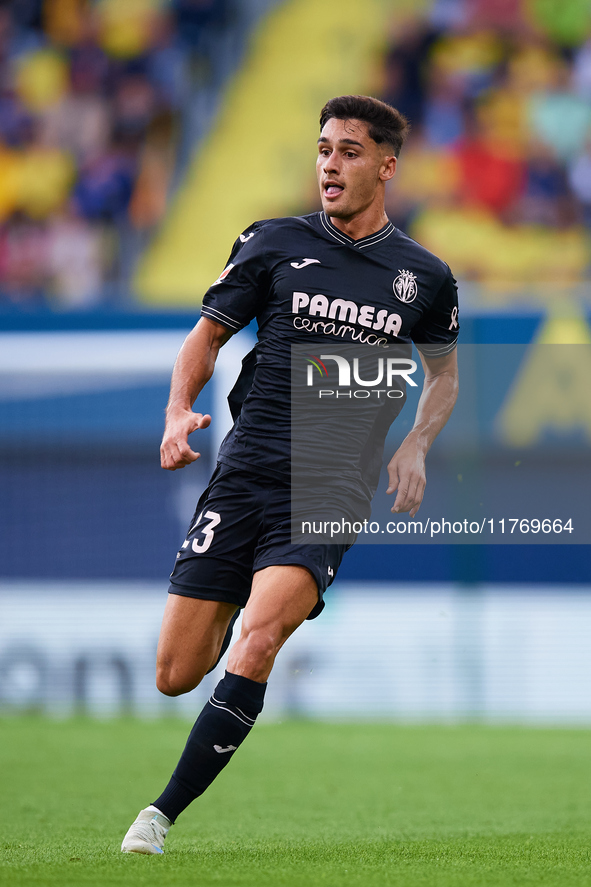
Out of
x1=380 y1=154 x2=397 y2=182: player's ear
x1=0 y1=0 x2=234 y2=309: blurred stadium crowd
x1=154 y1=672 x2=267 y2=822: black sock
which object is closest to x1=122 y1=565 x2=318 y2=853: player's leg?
x1=154 y1=672 x2=267 y2=822: black sock

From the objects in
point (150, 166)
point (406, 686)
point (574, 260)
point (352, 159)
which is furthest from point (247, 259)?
point (150, 166)

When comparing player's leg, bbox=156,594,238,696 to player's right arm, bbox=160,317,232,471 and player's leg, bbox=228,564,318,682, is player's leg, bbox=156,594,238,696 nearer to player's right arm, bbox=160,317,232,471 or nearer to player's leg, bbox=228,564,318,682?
player's leg, bbox=228,564,318,682

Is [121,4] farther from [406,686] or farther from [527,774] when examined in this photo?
[527,774]

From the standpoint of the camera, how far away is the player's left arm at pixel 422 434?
4.17 meters

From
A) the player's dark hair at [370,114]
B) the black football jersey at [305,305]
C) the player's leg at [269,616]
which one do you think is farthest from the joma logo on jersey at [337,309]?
the player's leg at [269,616]

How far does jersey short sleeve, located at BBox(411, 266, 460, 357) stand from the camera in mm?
4387

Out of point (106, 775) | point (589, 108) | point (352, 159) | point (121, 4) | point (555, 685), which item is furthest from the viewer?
point (121, 4)

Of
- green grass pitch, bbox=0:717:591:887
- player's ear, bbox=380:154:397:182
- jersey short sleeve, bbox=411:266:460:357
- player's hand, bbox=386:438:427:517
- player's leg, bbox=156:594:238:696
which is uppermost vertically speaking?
player's ear, bbox=380:154:397:182

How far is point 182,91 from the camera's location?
13.8 m

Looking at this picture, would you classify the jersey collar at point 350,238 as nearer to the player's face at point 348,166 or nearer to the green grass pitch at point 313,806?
the player's face at point 348,166

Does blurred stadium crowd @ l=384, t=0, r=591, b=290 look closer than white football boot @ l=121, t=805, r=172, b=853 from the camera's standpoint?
No

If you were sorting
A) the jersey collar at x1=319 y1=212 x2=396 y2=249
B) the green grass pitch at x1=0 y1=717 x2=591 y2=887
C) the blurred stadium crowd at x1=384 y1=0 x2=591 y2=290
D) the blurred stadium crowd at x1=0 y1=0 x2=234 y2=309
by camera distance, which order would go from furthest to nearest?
the blurred stadium crowd at x1=0 y1=0 x2=234 y2=309 < the blurred stadium crowd at x1=384 y1=0 x2=591 y2=290 < the jersey collar at x1=319 y1=212 x2=396 y2=249 < the green grass pitch at x1=0 y1=717 x2=591 y2=887

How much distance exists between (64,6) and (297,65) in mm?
2932

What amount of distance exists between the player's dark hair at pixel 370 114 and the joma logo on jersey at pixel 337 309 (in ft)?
1.96
